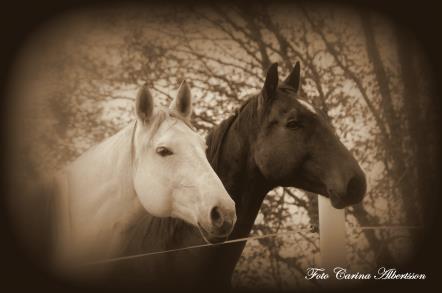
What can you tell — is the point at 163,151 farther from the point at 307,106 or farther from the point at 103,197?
→ the point at 307,106

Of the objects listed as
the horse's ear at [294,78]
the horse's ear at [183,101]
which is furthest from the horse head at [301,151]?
the horse's ear at [183,101]

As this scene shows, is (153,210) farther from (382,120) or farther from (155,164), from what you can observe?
(382,120)

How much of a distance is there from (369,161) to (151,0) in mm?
1873

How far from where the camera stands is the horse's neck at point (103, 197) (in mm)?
1913

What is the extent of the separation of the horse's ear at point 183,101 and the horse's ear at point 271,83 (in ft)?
1.26

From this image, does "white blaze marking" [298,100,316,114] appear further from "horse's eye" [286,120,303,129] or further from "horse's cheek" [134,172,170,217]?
"horse's cheek" [134,172,170,217]

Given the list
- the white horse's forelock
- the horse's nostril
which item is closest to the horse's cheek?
the horse's nostril

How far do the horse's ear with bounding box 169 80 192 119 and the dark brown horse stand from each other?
0.28 meters

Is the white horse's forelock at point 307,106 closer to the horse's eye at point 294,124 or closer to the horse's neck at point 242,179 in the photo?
the horse's eye at point 294,124

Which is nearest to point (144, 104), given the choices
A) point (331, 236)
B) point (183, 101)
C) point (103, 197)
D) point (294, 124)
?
point (183, 101)

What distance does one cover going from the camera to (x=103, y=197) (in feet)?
6.36

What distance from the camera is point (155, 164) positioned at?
1823 mm

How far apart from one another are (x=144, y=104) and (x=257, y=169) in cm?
64

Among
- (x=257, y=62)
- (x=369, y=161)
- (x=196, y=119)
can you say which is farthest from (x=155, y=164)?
(x=369, y=161)
